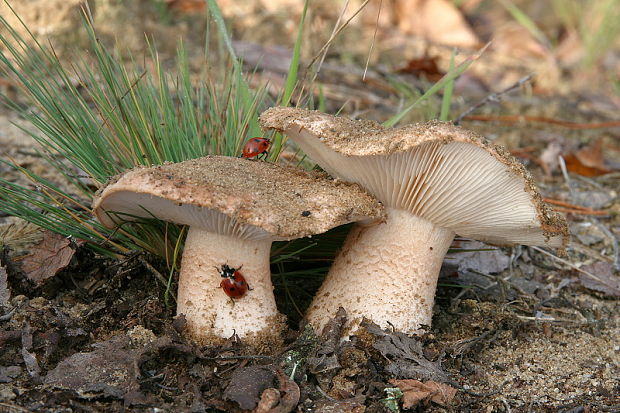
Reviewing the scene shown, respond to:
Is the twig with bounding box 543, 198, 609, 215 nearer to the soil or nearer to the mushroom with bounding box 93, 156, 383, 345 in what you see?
the soil

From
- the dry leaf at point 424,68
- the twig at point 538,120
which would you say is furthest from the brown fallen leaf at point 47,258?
the dry leaf at point 424,68

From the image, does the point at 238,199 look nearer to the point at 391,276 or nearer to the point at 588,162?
the point at 391,276

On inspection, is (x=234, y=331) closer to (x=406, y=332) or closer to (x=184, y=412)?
(x=184, y=412)

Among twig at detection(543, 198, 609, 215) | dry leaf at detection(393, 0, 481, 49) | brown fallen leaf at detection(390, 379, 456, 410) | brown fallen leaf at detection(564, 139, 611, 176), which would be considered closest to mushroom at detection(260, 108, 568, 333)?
brown fallen leaf at detection(390, 379, 456, 410)

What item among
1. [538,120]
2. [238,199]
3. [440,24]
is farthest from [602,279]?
[440,24]

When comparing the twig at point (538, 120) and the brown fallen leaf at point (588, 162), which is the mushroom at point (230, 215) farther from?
the twig at point (538, 120)

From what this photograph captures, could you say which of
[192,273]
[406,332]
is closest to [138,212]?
[192,273]
